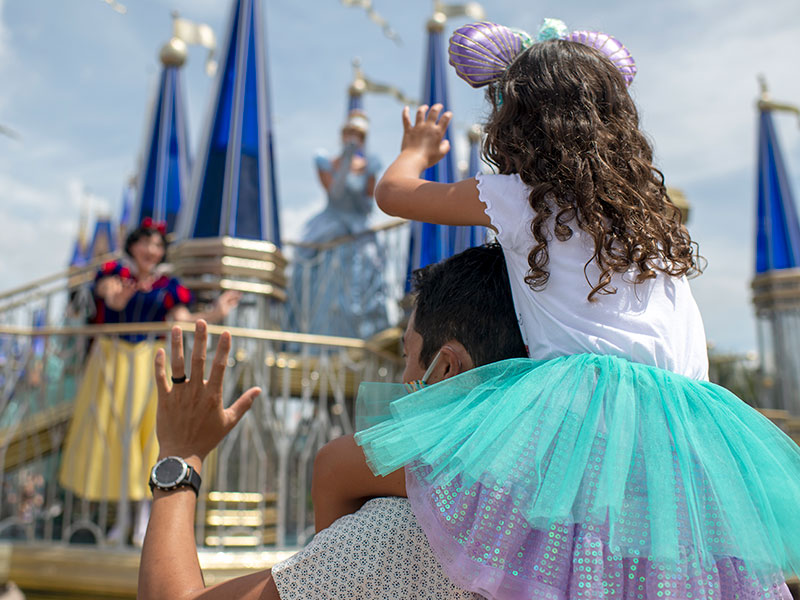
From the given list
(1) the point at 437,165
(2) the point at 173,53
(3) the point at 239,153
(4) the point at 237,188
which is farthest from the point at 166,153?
(1) the point at 437,165

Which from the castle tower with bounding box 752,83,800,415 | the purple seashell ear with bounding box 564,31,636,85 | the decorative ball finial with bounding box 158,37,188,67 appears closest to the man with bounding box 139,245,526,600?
the purple seashell ear with bounding box 564,31,636,85

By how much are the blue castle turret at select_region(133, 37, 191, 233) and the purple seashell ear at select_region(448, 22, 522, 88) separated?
18.8 ft

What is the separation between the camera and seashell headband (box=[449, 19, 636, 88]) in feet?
4.33

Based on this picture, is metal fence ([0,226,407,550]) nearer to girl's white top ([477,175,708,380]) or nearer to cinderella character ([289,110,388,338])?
cinderella character ([289,110,388,338])

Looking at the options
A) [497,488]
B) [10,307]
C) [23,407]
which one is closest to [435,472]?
[497,488]

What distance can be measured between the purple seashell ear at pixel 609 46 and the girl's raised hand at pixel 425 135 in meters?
0.33

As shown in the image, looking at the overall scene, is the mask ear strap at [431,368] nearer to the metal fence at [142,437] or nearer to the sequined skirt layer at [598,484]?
the sequined skirt layer at [598,484]

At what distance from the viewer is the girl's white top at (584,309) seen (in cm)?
97

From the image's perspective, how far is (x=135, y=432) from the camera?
366 cm

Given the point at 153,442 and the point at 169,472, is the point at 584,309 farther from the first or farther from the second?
the point at 153,442

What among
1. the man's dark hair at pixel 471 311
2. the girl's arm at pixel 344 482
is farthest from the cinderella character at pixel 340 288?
the girl's arm at pixel 344 482

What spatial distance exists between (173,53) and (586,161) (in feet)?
22.5

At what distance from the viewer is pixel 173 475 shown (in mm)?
1001

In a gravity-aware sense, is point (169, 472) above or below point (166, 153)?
below
